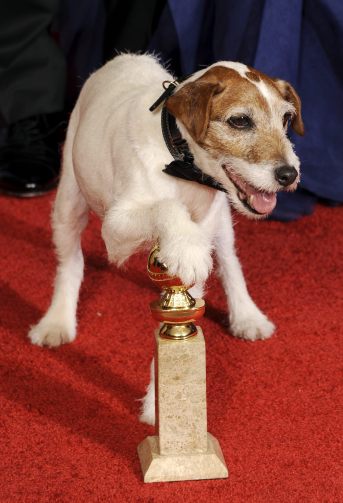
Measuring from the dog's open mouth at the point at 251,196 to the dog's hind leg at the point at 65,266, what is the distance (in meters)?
0.65

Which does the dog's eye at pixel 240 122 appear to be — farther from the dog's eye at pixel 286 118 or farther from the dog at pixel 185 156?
the dog's eye at pixel 286 118

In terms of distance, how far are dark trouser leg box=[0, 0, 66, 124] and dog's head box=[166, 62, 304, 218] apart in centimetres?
173

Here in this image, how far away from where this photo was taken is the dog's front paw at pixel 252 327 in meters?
2.47

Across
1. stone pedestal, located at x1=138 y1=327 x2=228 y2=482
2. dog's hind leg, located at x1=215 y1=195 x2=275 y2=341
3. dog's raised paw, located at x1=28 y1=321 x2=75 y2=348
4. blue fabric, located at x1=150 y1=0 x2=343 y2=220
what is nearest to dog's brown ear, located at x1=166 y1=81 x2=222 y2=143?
stone pedestal, located at x1=138 y1=327 x2=228 y2=482

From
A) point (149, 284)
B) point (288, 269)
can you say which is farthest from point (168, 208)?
point (288, 269)

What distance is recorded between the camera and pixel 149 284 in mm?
→ 2773

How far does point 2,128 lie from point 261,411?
6.86ft

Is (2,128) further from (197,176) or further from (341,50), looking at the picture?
(197,176)

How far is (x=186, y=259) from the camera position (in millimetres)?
1676

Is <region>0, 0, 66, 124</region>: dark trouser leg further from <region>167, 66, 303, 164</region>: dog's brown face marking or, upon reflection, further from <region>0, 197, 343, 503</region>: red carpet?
<region>167, 66, 303, 164</region>: dog's brown face marking

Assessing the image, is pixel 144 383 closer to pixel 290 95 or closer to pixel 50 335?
pixel 50 335

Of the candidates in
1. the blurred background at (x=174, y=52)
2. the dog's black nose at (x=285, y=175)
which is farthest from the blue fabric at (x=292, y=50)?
the dog's black nose at (x=285, y=175)

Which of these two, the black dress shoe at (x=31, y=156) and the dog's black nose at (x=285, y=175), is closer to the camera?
the dog's black nose at (x=285, y=175)

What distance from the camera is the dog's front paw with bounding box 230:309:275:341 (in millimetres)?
2473
